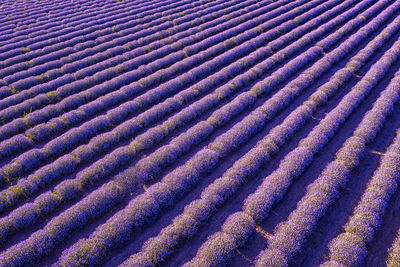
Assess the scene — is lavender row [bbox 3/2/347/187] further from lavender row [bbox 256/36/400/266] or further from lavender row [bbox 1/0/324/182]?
lavender row [bbox 256/36/400/266]

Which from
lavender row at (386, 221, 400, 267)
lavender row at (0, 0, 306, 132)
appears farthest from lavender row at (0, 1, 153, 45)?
lavender row at (386, 221, 400, 267)

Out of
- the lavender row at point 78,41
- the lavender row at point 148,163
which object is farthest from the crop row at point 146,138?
the lavender row at point 78,41

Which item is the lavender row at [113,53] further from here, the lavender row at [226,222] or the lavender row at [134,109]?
the lavender row at [226,222]

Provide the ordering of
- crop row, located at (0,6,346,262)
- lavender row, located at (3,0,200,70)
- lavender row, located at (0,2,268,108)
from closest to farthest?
crop row, located at (0,6,346,262) → lavender row, located at (0,2,268,108) → lavender row, located at (3,0,200,70)

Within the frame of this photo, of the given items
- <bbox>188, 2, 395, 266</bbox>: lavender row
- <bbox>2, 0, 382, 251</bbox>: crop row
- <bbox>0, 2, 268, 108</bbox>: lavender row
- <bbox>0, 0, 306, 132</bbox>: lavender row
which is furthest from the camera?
<bbox>0, 2, 268, 108</bbox>: lavender row

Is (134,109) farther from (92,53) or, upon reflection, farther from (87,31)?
(87,31)

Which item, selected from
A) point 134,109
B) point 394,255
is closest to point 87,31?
point 134,109

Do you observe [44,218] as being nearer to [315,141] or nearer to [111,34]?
[315,141]
